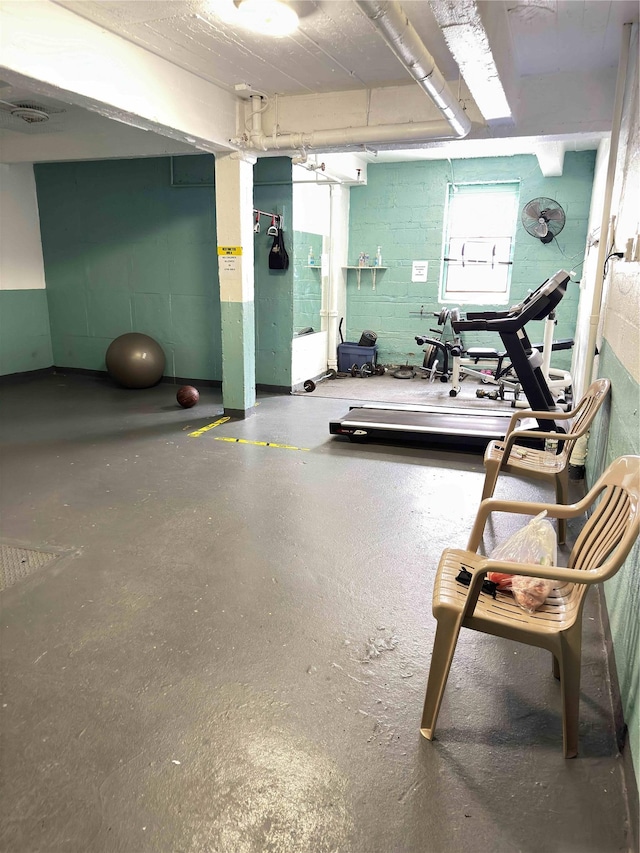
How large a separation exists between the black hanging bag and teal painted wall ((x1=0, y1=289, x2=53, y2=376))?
348 cm

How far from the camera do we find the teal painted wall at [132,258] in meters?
6.77

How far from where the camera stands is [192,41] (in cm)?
370

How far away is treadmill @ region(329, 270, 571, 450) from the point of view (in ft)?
13.3

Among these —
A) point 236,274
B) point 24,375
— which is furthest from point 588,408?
point 24,375

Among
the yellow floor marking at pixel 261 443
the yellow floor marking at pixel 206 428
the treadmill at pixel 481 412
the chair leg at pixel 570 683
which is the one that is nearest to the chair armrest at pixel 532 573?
the chair leg at pixel 570 683

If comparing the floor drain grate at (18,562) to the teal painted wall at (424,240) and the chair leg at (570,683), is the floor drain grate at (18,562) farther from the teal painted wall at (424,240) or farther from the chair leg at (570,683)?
the teal painted wall at (424,240)

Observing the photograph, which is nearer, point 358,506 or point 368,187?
point 358,506

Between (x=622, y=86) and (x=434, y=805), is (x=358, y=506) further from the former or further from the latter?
(x=622, y=86)

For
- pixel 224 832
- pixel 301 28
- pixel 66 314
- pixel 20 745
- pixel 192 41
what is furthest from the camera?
pixel 66 314

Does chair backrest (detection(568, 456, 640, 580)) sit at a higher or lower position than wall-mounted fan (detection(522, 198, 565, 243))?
lower

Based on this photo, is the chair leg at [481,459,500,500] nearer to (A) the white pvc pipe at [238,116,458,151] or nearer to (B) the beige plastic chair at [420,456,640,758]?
(B) the beige plastic chair at [420,456,640,758]

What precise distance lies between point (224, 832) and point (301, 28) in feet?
13.5

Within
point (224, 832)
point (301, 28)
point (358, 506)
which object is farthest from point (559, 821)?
point (301, 28)

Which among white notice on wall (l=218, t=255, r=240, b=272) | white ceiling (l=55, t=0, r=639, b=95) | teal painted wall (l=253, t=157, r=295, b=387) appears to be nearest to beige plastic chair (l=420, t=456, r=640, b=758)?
white ceiling (l=55, t=0, r=639, b=95)
